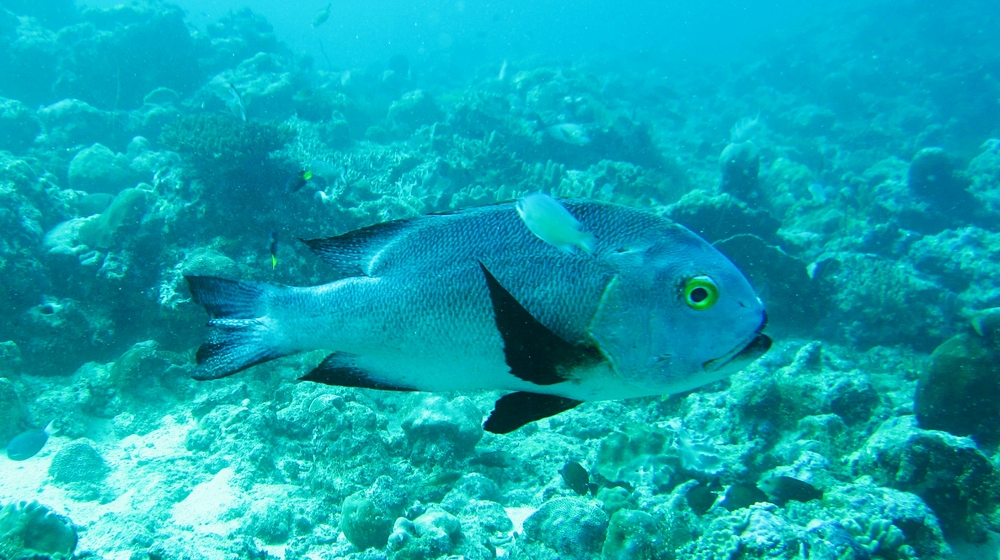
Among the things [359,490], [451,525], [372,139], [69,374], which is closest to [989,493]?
[451,525]

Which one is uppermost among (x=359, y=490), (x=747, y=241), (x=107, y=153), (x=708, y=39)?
(x=708, y=39)

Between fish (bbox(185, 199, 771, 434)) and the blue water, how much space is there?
16 mm

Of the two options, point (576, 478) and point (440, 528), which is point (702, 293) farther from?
point (576, 478)

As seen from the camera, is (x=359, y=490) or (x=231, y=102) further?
(x=231, y=102)

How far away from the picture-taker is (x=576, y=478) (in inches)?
163

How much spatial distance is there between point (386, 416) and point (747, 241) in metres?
6.05

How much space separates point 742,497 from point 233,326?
3663mm

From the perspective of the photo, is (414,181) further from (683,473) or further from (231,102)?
(683,473)

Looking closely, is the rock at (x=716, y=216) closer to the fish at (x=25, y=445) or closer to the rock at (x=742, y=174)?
the rock at (x=742, y=174)

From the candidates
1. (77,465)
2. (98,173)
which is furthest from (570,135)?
(77,465)

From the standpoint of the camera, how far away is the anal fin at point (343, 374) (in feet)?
4.39

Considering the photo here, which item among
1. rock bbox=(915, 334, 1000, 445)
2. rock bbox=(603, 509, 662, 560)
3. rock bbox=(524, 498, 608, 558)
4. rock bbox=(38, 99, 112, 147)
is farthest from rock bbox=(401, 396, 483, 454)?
rock bbox=(38, 99, 112, 147)

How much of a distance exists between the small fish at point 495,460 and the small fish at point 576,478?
24.4 inches

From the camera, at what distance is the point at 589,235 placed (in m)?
1.21
